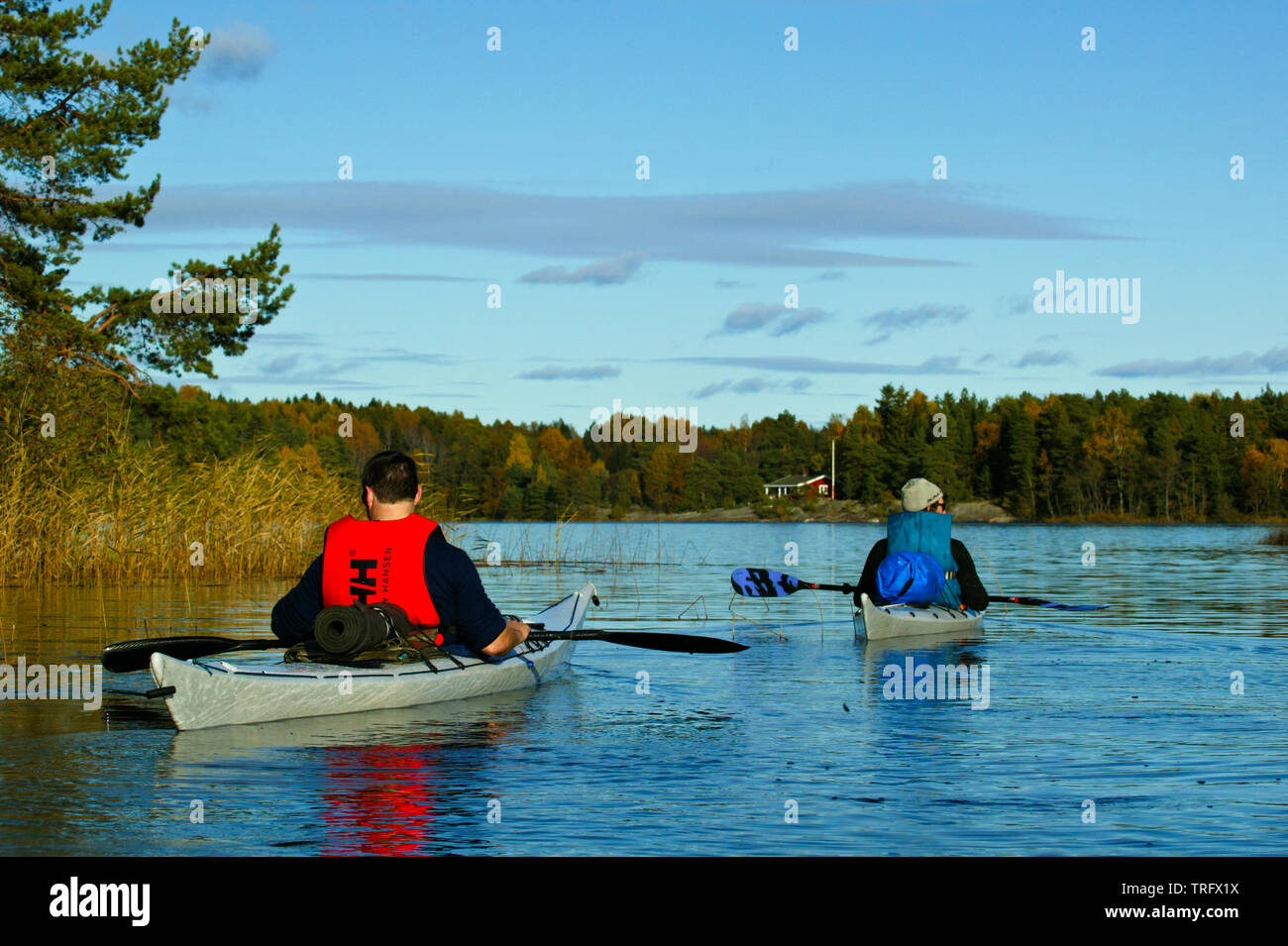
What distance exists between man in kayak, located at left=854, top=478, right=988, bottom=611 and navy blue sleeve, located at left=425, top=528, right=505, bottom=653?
599 cm

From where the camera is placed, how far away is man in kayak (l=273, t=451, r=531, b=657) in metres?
8.98

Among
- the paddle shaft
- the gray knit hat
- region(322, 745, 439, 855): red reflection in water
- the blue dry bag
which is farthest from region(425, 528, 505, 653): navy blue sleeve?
the blue dry bag

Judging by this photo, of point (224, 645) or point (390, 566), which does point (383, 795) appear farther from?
point (224, 645)

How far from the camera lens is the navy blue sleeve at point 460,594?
29.6 ft

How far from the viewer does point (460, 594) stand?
9.14 meters

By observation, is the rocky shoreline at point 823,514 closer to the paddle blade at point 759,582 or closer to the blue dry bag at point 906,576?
the paddle blade at point 759,582

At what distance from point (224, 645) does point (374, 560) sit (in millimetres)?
2106

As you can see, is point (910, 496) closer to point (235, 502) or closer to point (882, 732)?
point (882, 732)

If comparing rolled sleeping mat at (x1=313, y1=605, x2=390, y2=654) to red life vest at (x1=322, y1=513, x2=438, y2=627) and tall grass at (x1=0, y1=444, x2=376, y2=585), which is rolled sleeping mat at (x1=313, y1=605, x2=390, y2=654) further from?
tall grass at (x1=0, y1=444, x2=376, y2=585)

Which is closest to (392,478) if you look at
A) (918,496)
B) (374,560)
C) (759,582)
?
(374,560)

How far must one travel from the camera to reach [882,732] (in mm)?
9039
